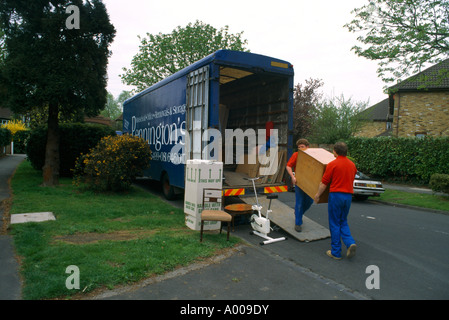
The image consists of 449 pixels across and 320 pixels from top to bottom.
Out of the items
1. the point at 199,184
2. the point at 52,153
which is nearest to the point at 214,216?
the point at 199,184

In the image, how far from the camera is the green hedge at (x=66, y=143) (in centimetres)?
1342

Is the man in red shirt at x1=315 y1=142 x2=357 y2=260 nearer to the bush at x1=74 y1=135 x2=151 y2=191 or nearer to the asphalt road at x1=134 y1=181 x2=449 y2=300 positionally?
the asphalt road at x1=134 y1=181 x2=449 y2=300

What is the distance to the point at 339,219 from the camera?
5.21m

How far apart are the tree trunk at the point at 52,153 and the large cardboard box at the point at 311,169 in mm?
8715

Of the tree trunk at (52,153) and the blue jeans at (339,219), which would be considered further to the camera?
the tree trunk at (52,153)

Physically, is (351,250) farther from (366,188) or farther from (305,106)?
(305,106)

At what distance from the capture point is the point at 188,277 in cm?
426

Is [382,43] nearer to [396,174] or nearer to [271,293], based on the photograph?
[396,174]

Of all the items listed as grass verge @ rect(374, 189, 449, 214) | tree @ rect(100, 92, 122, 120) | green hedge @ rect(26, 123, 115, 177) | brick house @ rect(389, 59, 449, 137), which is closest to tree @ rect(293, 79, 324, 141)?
brick house @ rect(389, 59, 449, 137)

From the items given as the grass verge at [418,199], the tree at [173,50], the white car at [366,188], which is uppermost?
the tree at [173,50]

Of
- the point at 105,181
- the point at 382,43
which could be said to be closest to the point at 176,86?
the point at 105,181

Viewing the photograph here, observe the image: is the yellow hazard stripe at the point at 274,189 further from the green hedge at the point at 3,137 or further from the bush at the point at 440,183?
the green hedge at the point at 3,137

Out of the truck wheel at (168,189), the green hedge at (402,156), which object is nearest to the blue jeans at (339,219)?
the truck wheel at (168,189)

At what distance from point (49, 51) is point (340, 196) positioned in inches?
373
